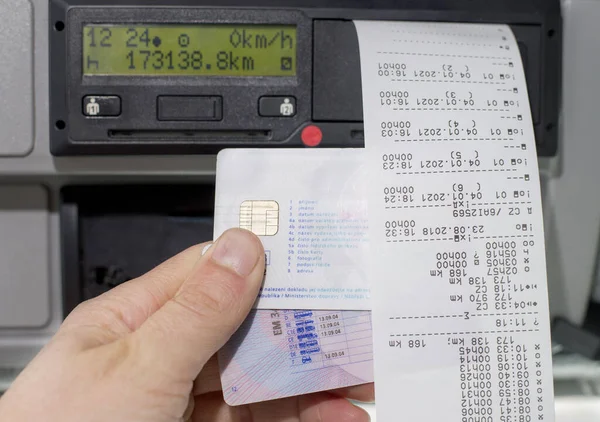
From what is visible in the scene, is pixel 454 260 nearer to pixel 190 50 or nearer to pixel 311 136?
pixel 311 136

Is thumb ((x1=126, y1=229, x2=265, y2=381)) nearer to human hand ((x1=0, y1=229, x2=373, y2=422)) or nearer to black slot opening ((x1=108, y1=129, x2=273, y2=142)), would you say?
human hand ((x1=0, y1=229, x2=373, y2=422))

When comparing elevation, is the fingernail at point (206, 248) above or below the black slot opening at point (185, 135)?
below

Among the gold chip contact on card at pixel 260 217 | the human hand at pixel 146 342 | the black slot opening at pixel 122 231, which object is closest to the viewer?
the human hand at pixel 146 342

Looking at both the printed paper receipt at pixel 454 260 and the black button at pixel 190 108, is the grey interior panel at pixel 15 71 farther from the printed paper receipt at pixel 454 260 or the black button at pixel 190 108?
the printed paper receipt at pixel 454 260

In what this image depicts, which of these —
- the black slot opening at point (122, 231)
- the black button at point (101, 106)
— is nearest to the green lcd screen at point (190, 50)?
the black button at point (101, 106)

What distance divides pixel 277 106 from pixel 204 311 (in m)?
0.23

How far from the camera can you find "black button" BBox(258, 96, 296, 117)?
56 cm

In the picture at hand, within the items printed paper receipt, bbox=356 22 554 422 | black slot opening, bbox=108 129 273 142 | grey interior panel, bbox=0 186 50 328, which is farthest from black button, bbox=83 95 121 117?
printed paper receipt, bbox=356 22 554 422

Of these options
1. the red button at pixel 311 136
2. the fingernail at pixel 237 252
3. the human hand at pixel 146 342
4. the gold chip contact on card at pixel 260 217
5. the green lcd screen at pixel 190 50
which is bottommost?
the human hand at pixel 146 342

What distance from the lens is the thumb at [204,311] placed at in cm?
42

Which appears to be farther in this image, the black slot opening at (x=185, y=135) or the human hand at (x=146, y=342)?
the black slot opening at (x=185, y=135)

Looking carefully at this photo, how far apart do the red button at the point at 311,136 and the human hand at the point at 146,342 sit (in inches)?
5.3

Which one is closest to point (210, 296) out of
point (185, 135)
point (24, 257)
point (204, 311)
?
point (204, 311)

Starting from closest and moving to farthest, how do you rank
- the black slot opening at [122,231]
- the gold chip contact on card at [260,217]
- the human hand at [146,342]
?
the human hand at [146,342]
the gold chip contact on card at [260,217]
the black slot opening at [122,231]
